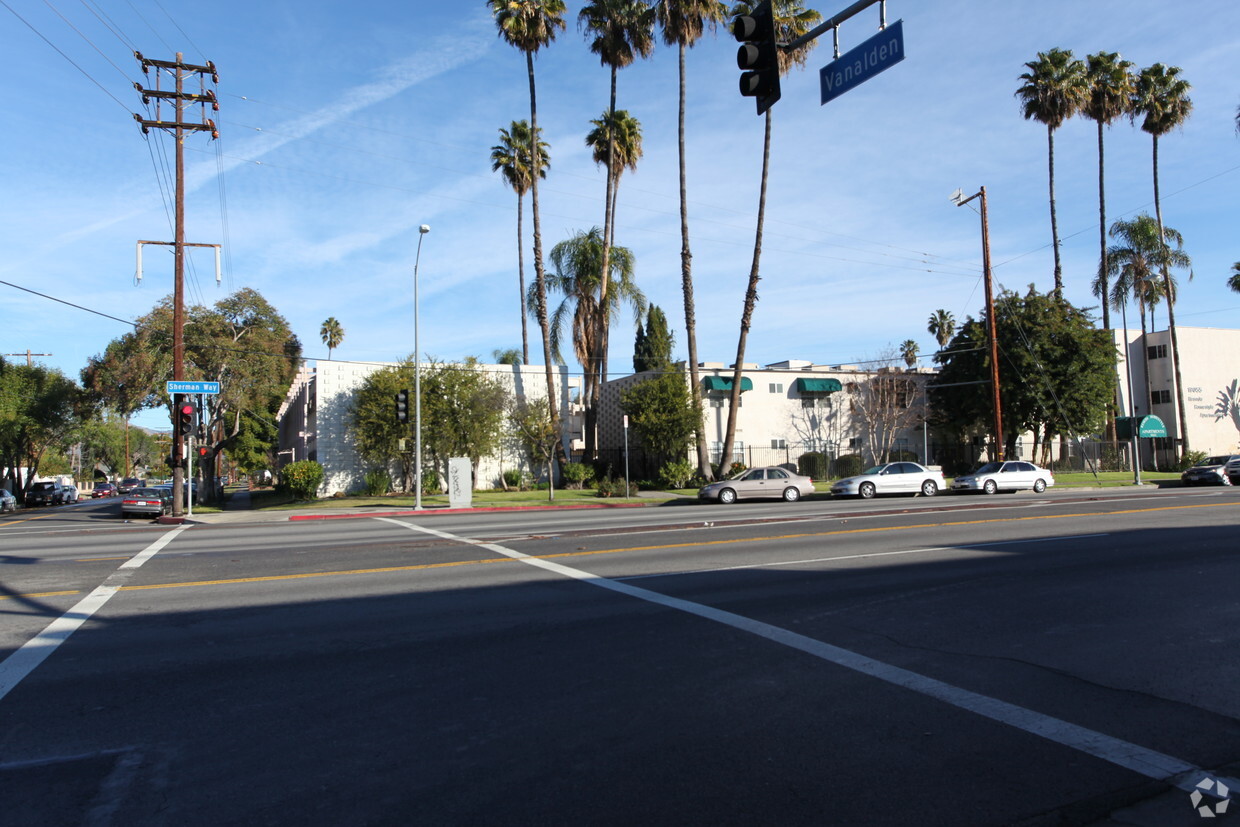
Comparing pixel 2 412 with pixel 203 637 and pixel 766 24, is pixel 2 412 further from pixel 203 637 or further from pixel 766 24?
pixel 766 24

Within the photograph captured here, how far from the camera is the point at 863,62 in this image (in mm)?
8297

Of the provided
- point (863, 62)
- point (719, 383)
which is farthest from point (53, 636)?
point (719, 383)

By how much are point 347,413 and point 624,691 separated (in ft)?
109

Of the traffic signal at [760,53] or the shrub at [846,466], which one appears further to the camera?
the shrub at [846,466]

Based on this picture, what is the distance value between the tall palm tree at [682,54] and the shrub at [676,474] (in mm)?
658

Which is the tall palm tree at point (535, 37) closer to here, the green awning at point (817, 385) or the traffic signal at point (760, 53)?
the green awning at point (817, 385)

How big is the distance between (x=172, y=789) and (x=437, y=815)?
59.4 inches

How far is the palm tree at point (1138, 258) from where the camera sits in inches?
1868

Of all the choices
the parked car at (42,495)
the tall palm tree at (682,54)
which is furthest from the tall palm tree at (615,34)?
the parked car at (42,495)

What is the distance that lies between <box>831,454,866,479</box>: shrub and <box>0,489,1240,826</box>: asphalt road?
96.9 ft

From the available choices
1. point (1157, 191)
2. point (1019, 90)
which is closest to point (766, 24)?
point (1019, 90)

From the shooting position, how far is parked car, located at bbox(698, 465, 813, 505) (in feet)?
95.8

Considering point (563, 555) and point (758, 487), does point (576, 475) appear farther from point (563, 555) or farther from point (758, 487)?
point (563, 555)

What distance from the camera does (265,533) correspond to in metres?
18.0
